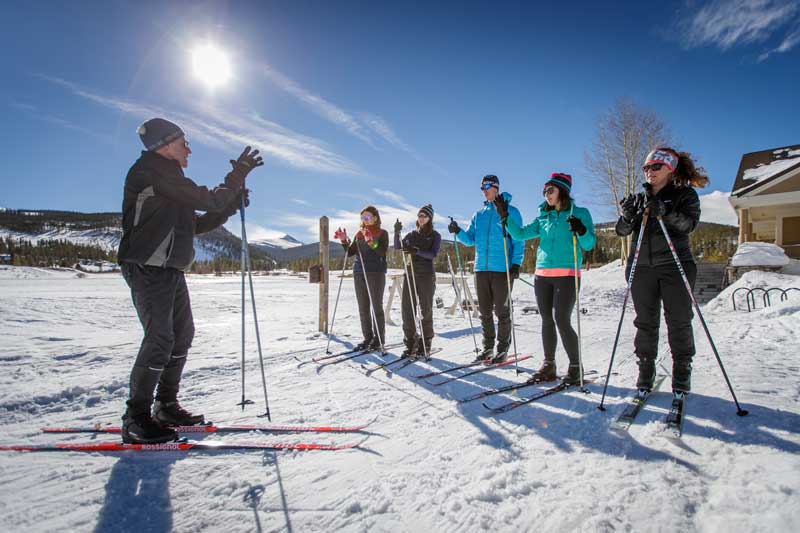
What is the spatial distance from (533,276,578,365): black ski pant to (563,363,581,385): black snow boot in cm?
5

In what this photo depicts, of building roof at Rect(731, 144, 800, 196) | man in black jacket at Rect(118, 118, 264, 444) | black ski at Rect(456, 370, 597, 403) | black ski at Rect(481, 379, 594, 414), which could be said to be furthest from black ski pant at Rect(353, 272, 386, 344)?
building roof at Rect(731, 144, 800, 196)

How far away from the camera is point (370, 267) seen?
5.70 metres

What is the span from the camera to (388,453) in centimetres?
241

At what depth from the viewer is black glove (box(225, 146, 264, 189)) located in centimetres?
306

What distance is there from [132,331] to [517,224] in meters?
7.56

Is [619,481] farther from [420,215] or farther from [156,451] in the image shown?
[420,215]

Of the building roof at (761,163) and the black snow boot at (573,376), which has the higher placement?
the building roof at (761,163)

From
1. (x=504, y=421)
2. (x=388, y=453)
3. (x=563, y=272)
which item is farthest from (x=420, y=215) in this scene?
(x=388, y=453)

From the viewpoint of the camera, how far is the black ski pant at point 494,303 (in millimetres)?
4734

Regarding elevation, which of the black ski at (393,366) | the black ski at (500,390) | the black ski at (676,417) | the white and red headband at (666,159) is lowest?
the black ski at (393,366)

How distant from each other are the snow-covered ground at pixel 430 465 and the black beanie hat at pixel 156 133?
7.28ft

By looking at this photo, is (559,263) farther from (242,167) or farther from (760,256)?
(760,256)

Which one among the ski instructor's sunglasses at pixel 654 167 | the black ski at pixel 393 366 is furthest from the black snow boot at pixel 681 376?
the black ski at pixel 393 366

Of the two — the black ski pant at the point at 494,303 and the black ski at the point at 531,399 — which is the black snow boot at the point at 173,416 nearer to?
the black ski at the point at 531,399
